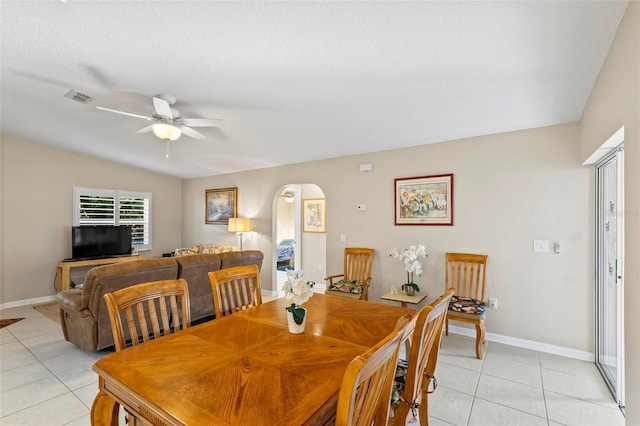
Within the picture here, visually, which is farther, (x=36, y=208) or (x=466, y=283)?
(x=36, y=208)

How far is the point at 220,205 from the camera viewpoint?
21.4 feet

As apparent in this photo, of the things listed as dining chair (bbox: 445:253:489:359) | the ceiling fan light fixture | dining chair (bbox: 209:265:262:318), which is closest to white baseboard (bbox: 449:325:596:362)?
dining chair (bbox: 445:253:489:359)

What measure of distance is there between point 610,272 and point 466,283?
1.28 meters

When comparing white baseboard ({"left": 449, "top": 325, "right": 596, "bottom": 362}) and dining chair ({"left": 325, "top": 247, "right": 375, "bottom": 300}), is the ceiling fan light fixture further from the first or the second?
white baseboard ({"left": 449, "top": 325, "right": 596, "bottom": 362})

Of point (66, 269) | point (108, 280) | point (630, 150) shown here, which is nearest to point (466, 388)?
point (630, 150)

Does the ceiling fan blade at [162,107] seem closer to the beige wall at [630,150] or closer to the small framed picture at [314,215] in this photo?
the beige wall at [630,150]

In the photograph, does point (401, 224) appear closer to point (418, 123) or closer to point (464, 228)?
point (464, 228)

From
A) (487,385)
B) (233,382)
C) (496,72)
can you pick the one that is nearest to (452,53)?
(496,72)

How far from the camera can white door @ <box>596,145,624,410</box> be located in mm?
2350

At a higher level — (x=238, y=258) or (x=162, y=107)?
(x=162, y=107)

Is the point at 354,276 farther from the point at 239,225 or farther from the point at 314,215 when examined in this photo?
the point at 239,225

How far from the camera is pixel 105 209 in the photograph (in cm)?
610

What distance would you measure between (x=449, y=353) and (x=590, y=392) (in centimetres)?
110

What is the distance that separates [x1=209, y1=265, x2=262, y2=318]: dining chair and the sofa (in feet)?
4.24
